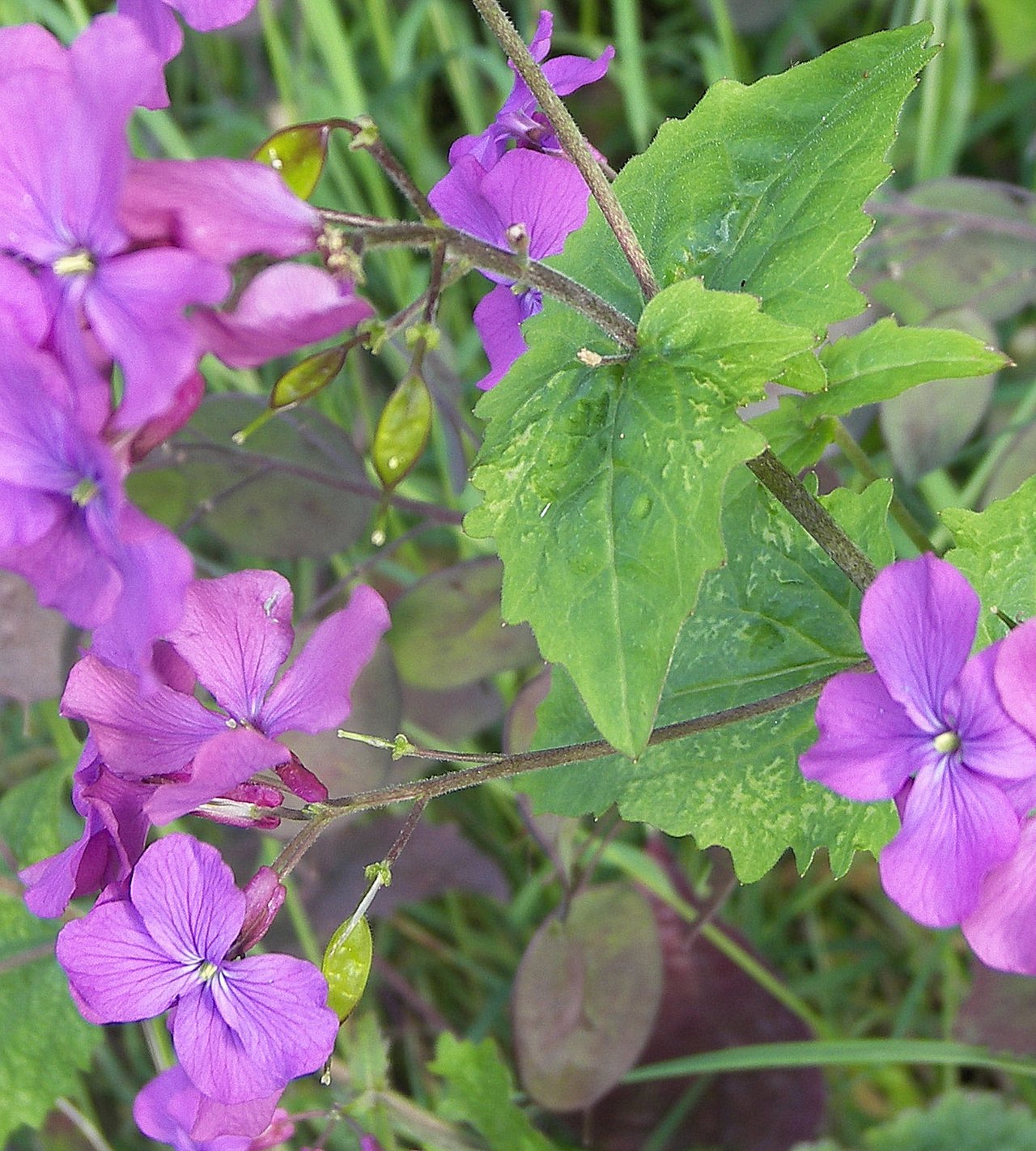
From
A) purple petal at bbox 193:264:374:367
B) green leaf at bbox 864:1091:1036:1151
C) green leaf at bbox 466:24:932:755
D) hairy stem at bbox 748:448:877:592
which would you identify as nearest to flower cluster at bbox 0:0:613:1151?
purple petal at bbox 193:264:374:367

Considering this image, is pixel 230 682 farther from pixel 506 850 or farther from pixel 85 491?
pixel 506 850

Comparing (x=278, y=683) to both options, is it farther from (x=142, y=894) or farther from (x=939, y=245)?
(x=939, y=245)

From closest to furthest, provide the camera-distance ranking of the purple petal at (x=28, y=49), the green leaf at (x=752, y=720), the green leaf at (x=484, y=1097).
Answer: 1. the purple petal at (x=28, y=49)
2. the green leaf at (x=752, y=720)
3. the green leaf at (x=484, y=1097)

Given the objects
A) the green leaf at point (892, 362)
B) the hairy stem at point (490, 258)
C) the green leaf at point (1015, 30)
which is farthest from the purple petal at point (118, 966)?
the green leaf at point (1015, 30)

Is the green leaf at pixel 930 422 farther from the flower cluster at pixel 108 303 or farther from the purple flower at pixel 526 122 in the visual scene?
the flower cluster at pixel 108 303

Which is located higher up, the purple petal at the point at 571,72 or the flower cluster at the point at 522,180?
the purple petal at the point at 571,72

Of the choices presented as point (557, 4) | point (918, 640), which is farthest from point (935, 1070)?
point (557, 4)
